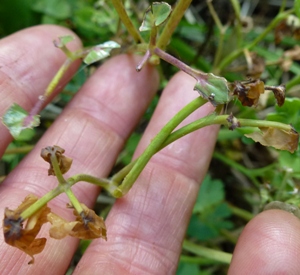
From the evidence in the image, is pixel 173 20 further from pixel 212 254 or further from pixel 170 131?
pixel 212 254

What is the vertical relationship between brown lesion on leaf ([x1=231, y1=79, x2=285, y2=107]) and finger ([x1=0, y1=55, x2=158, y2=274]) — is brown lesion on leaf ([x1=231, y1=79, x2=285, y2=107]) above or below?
above

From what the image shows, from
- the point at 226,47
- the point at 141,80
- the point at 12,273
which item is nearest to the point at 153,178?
the point at 141,80

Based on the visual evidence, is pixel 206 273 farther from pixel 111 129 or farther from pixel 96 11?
pixel 96 11

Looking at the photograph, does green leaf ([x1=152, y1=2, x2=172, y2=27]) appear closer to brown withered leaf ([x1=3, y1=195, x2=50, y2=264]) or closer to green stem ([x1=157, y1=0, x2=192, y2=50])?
green stem ([x1=157, y1=0, x2=192, y2=50])

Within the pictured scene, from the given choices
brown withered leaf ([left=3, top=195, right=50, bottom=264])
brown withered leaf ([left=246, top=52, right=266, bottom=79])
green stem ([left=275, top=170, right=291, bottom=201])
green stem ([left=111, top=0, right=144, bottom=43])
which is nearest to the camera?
brown withered leaf ([left=3, top=195, right=50, bottom=264])

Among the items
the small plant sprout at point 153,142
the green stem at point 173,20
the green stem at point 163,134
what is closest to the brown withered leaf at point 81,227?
the small plant sprout at point 153,142

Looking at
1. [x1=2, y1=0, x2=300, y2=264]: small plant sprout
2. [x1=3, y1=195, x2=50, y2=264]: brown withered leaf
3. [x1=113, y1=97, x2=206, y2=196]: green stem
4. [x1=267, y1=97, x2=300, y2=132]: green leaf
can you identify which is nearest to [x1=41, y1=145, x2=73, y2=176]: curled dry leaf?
[x1=2, y1=0, x2=300, y2=264]: small plant sprout

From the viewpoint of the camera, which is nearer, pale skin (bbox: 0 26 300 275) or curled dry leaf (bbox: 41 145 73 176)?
curled dry leaf (bbox: 41 145 73 176)

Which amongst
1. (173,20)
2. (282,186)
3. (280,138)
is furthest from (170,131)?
(282,186)
